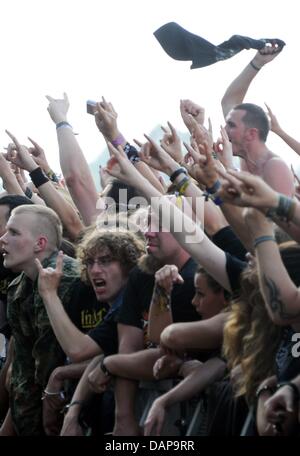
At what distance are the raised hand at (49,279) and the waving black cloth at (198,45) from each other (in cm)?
183

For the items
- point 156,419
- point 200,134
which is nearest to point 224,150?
point 200,134

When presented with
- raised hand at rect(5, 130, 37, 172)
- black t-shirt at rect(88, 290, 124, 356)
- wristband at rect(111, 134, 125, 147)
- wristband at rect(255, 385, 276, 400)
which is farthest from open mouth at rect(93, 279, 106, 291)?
wristband at rect(255, 385, 276, 400)

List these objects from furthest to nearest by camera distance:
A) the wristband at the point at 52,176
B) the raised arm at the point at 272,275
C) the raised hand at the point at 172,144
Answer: the wristband at the point at 52,176 → the raised hand at the point at 172,144 → the raised arm at the point at 272,275

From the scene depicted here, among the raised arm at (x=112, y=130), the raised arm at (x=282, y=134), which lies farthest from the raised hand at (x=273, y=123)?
the raised arm at (x=112, y=130)

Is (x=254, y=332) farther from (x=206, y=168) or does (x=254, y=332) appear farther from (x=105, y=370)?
(x=105, y=370)

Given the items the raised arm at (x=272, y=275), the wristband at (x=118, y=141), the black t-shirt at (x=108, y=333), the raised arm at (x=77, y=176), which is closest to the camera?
the raised arm at (x=272, y=275)

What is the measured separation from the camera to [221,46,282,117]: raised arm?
8.39m

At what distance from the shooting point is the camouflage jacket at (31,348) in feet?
25.4

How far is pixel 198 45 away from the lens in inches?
326

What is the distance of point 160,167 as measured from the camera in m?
6.50

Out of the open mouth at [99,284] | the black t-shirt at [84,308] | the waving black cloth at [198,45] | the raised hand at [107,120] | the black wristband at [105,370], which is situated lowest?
the black wristband at [105,370]

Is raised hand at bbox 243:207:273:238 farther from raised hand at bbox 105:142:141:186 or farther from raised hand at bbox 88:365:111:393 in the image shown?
raised hand at bbox 88:365:111:393

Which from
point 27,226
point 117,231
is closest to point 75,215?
point 27,226

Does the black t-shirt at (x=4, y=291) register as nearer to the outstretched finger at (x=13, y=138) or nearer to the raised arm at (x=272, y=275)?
the outstretched finger at (x=13, y=138)
